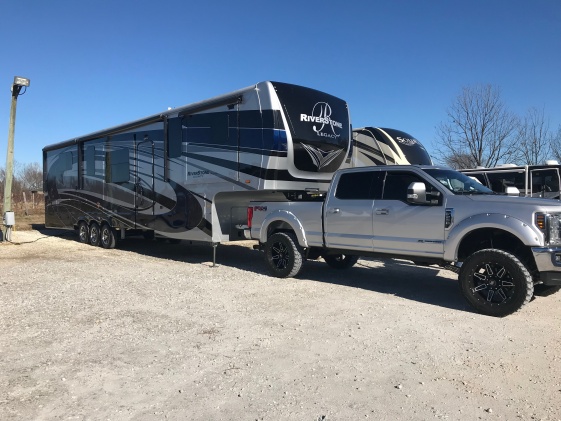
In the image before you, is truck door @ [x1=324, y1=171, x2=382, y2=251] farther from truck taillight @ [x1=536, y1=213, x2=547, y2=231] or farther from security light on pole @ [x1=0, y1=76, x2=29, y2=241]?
security light on pole @ [x1=0, y1=76, x2=29, y2=241]

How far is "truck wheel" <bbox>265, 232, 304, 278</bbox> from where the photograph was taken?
8500 mm

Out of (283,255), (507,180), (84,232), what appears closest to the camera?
(283,255)

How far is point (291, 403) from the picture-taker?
3479mm

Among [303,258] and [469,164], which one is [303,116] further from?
[469,164]

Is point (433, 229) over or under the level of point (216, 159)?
under

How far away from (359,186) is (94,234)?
10.00 meters

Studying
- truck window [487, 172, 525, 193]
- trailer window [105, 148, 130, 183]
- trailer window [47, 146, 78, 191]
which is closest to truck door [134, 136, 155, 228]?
trailer window [105, 148, 130, 183]

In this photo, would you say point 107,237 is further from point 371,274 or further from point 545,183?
point 545,183

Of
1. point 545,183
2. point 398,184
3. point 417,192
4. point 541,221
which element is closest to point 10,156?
point 398,184

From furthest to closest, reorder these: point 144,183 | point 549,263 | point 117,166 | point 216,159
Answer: point 117,166, point 144,183, point 216,159, point 549,263

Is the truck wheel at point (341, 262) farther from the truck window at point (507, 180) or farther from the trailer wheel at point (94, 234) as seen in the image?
the truck window at point (507, 180)

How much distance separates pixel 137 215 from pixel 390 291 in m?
7.47

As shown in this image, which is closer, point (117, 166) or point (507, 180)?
point (117, 166)

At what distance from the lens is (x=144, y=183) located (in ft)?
38.7
